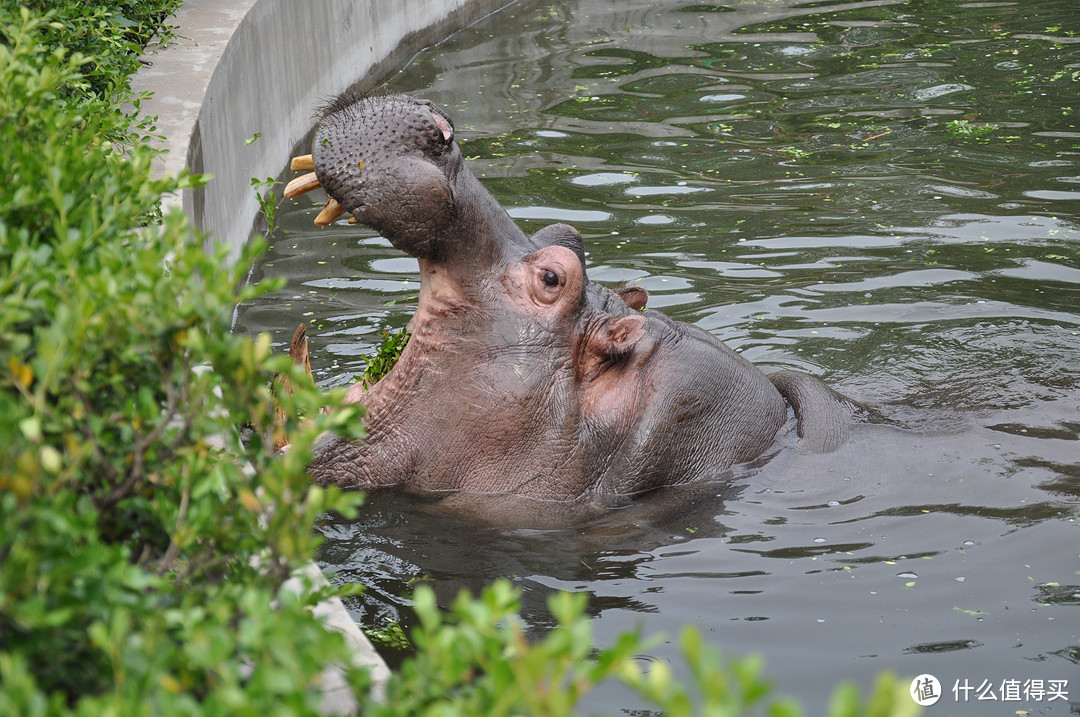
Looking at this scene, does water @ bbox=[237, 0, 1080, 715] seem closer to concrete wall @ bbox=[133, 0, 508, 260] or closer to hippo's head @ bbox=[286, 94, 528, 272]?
concrete wall @ bbox=[133, 0, 508, 260]

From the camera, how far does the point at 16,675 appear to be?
1.53m

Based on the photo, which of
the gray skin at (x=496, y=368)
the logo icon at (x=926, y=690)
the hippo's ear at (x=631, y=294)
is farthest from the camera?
the hippo's ear at (x=631, y=294)

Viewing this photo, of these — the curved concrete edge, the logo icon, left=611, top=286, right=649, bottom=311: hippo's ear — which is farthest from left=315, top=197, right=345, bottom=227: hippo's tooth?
the logo icon

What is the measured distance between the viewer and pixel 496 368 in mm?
4234

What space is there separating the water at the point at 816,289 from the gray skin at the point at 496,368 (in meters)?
0.22

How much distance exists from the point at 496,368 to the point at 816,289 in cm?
345

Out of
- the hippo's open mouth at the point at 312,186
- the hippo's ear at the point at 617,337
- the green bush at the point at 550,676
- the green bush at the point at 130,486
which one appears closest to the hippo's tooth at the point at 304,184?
the hippo's open mouth at the point at 312,186

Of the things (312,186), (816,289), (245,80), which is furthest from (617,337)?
(245,80)

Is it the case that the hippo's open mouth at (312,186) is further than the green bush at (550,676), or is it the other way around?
the hippo's open mouth at (312,186)

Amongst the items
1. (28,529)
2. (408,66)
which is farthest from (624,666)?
(408,66)

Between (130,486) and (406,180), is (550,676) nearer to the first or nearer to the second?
(130,486)

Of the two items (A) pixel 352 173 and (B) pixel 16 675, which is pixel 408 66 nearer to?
(A) pixel 352 173

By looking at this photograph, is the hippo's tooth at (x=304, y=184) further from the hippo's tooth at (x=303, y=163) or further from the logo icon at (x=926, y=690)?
the logo icon at (x=926, y=690)

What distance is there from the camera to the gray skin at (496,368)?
164 inches
